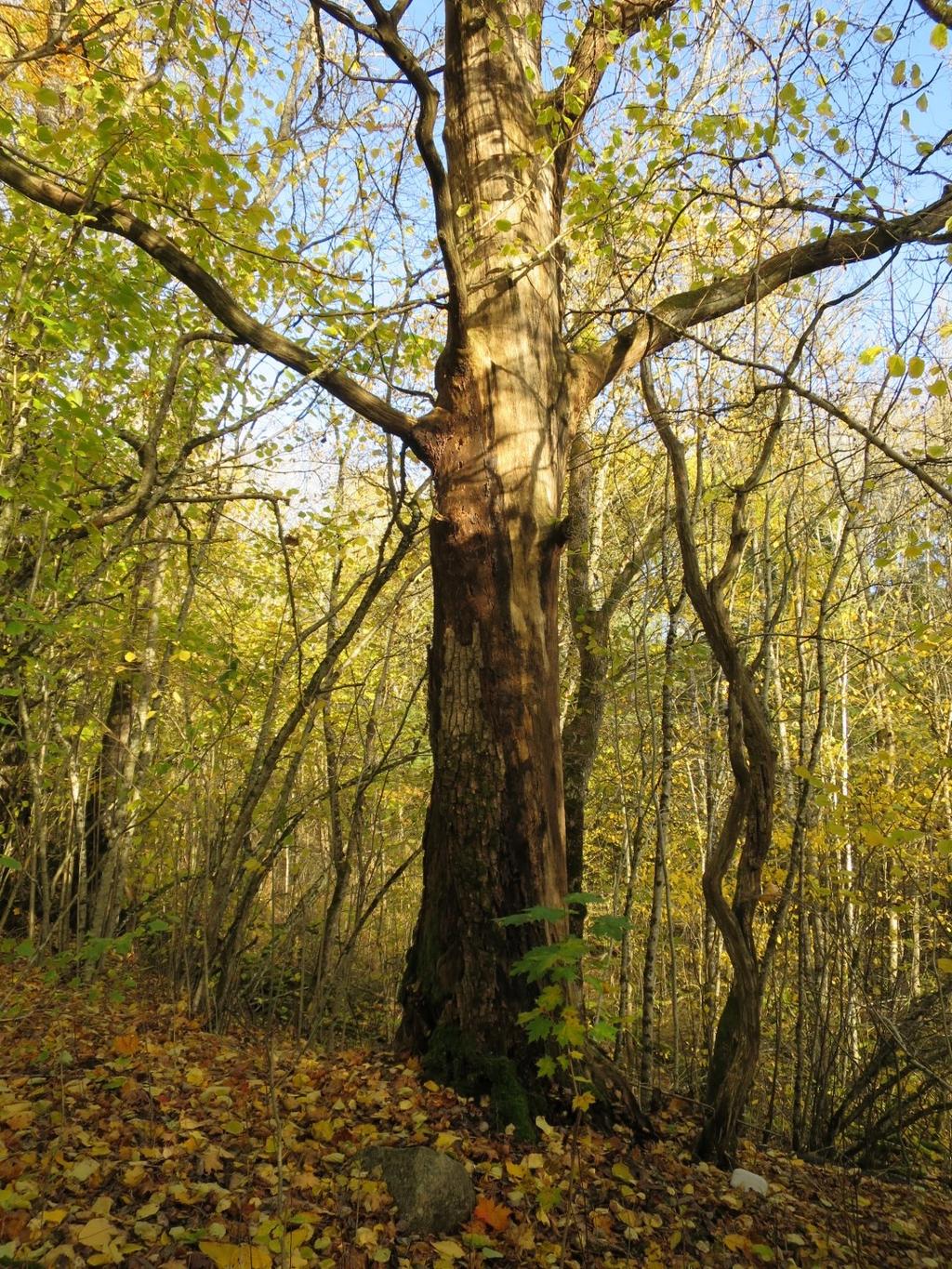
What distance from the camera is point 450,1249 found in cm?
226

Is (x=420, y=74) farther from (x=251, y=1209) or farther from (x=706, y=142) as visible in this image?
(x=251, y=1209)

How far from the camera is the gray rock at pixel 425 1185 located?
2379mm

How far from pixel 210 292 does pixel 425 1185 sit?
386 cm

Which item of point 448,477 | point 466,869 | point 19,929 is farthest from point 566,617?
point 19,929

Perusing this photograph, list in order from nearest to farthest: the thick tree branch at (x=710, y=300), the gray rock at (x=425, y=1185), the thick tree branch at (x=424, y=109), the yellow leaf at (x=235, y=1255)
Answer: the yellow leaf at (x=235, y=1255)
the gray rock at (x=425, y=1185)
the thick tree branch at (x=424, y=109)
the thick tree branch at (x=710, y=300)

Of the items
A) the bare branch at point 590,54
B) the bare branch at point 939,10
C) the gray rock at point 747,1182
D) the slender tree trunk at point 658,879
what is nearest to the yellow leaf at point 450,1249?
the gray rock at point 747,1182

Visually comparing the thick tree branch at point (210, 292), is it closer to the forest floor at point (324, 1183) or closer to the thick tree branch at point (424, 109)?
the thick tree branch at point (424, 109)

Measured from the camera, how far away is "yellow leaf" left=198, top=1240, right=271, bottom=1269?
78.2 inches

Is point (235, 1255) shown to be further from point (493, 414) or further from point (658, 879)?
point (493, 414)

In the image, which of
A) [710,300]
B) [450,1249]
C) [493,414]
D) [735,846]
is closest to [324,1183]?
[450,1249]

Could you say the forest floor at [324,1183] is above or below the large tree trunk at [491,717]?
below

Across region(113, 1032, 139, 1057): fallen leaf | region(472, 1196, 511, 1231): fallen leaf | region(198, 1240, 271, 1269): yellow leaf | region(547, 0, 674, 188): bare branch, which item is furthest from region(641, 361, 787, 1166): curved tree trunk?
region(113, 1032, 139, 1057): fallen leaf

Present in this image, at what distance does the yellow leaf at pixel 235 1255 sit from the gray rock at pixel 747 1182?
1.99m

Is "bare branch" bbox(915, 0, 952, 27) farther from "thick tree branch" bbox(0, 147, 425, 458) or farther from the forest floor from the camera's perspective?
the forest floor
